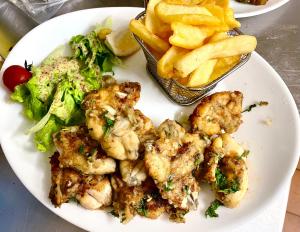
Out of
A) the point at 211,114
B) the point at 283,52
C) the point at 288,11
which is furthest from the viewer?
the point at 288,11

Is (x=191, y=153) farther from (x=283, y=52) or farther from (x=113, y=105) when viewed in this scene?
(x=283, y=52)

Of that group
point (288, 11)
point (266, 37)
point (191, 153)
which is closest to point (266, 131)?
point (191, 153)

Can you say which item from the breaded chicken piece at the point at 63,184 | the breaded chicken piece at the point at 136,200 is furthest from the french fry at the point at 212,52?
the breaded chicken piece at the point at 63,184

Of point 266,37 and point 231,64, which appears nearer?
point 231,64

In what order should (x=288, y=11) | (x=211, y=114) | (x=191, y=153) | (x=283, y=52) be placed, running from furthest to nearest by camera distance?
(x=288, y=11), (x=283, y=52), (x=211, y=114), (x=191, y=153)

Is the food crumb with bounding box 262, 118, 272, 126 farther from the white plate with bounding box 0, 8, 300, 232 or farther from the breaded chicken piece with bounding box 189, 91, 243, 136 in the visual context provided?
the breaded chicken piece with bounding box 189, 91, 243, 136

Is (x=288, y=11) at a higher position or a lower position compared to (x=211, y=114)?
lower

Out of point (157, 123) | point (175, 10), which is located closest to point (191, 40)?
point (175, 10)
